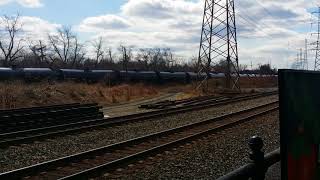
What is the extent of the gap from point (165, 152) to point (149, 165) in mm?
1743

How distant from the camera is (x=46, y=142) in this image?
14453 millimetres

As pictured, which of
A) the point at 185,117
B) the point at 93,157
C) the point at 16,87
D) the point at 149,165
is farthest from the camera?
the point at 16,87

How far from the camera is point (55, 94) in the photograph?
35875mm

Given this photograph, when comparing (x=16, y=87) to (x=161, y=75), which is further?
(x=161, y=75)

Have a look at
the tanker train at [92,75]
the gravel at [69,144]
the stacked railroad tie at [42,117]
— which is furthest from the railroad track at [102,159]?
the tanker train at [92,75]

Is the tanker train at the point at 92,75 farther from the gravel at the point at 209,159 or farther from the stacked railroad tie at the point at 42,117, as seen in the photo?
the gravel at the point at 209,159

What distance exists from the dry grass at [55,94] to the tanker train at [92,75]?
13.5ft

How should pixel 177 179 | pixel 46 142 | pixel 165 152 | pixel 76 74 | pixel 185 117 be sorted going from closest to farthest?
pixel 177 179
pixel 165 152
pixel 46 142
pixel 185 117
pixel 76 74

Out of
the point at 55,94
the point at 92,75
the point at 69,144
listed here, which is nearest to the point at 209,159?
the point at 69,144

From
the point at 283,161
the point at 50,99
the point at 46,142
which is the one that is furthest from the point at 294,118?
the point at 50,99

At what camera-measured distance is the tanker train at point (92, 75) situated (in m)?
43.6

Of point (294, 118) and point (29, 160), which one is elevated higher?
point (294, 118)

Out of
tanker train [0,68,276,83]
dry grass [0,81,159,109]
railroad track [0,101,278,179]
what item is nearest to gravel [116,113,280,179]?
railroad track [0,101,278,179]

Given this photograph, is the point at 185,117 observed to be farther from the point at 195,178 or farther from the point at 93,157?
the point at 195,178
